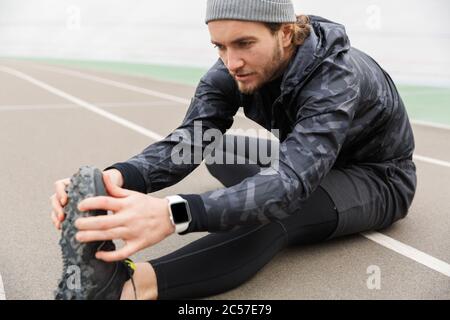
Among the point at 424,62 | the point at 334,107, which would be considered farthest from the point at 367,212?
the point at 424,62

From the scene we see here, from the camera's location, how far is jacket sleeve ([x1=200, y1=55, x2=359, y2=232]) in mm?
1996

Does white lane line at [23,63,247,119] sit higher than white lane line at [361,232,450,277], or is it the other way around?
white lane line at [361,232,450,277]

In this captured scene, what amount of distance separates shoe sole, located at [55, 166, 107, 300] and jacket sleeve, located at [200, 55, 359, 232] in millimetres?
393

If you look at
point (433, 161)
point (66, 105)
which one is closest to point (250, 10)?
point (433, 161)

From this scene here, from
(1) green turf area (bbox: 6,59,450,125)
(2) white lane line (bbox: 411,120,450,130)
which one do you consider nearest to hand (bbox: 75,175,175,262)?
(2) white lane line (bbox: 411,120,450,130)

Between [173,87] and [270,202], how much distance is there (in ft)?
24.2

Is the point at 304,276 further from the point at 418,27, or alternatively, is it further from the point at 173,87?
the point at 418,27

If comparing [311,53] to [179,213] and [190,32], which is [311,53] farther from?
[190,32]

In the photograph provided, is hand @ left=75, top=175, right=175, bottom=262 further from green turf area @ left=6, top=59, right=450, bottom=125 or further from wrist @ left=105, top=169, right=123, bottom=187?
green turf area @ left=6, top=59, right=450, bottom=125

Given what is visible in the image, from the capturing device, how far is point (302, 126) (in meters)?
2.16

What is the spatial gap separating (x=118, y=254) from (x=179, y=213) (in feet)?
0.80
